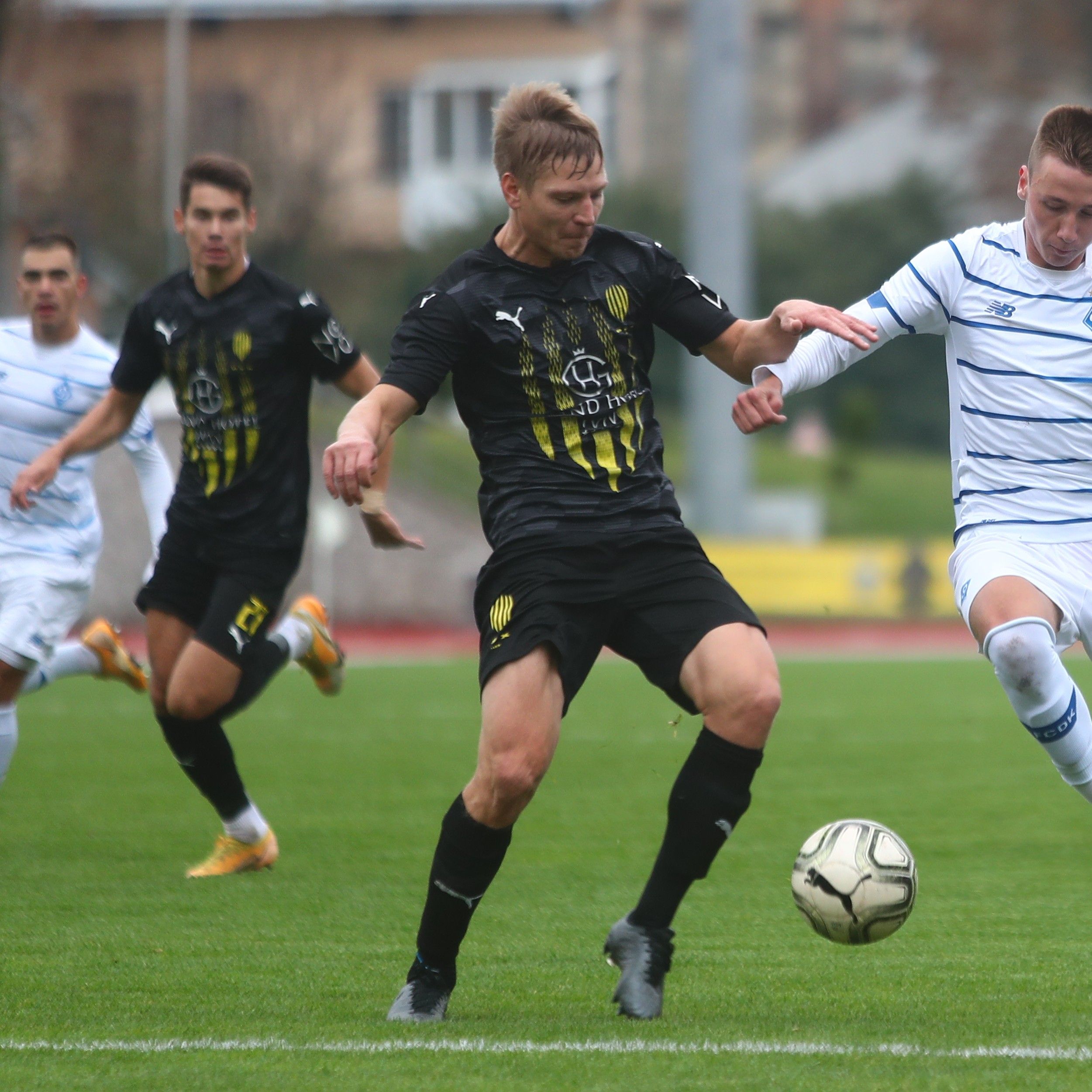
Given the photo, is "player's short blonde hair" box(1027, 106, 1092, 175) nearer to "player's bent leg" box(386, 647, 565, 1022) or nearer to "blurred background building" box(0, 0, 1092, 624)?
"player's bent leg" box(386, 647, 565, 1022)

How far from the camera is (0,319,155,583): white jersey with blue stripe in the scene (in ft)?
24.4

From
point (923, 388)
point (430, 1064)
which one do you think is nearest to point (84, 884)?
point (430, 1064)

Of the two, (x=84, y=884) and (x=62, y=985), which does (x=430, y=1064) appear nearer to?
(x=62, y=985)

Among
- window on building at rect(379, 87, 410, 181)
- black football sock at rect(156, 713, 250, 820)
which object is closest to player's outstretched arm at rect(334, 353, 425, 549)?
A: black football sock at rect(156, 713, 250, 820)

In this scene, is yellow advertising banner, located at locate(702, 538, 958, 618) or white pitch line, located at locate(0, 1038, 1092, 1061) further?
yellow advertising banner, located at locate(702, 538, 958, 618)

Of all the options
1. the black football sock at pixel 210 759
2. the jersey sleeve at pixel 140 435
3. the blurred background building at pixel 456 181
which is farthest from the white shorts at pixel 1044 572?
the blurred background building at pixel 456 181

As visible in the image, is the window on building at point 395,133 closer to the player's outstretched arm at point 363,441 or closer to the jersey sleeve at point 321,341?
the jersey sleeve at point 321,341

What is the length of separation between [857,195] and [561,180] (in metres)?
40.7

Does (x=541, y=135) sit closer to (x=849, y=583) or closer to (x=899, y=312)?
(x=899, y=312)

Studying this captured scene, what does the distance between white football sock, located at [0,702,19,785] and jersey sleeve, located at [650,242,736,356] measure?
3214 mm

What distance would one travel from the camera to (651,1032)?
4.45 meters

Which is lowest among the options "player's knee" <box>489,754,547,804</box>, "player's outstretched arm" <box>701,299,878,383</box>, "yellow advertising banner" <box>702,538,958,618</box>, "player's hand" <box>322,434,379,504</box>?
"yellow advertising banner" <box>702,538,958,618</box>

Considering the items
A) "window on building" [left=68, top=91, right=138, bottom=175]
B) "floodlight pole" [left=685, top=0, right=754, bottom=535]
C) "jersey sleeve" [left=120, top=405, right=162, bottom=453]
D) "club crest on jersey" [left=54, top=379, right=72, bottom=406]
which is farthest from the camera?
"window on building" [left=68, top=91, right=138, bottom=175]

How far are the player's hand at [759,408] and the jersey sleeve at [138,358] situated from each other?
110 inches
